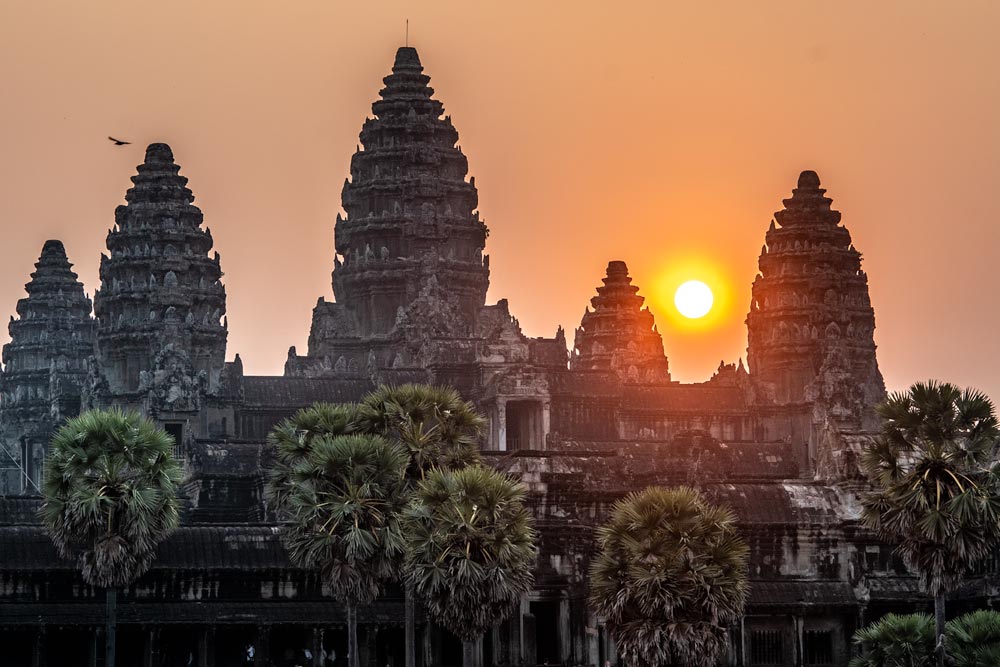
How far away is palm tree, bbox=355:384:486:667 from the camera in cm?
6481

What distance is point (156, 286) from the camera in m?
127

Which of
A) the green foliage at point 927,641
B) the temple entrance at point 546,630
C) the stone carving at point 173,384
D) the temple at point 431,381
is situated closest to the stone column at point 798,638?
the temple at point 431,381

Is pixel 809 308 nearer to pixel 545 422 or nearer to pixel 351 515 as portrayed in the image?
pixel 545 422

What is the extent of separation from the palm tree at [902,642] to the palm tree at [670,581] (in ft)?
17.5

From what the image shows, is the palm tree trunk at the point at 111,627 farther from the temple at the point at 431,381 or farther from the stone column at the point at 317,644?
the stone column at the point at 317,644

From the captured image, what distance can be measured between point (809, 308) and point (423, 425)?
61.8 m

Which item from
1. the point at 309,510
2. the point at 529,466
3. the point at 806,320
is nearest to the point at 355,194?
the point at 806,320

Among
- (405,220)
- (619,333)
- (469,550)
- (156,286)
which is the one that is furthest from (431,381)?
(469,550)

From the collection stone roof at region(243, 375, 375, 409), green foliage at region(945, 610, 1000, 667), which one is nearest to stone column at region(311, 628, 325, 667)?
green foliage at region(945, 610, 1000, 667)

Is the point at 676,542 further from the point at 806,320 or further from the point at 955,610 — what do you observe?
the point at 806,320

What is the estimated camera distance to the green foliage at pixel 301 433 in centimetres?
6712

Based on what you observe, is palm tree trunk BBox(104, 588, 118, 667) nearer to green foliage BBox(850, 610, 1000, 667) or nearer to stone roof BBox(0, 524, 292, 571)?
stone roof BBox(0, 524, 292, 571)

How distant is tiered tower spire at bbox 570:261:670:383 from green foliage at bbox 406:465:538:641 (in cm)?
7301

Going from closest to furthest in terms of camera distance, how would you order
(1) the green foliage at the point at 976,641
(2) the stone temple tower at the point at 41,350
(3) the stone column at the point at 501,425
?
1. (1) the green foliage at the point at 976,641
2. (3) the stone column at the point at 501,425
3. (2) the stone temple tower at the point at 41,350
